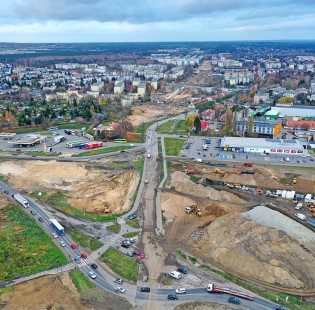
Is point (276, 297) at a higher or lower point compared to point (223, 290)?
lower

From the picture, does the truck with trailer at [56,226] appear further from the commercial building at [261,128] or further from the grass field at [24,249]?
the commercial building at [261,128]

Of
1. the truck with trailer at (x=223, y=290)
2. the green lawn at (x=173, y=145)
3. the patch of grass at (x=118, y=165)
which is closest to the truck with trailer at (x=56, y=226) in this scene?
the truck with trailer at (x=223, y=290)

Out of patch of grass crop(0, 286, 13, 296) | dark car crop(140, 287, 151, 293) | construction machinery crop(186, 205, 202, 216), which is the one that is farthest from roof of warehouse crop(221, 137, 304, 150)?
patch of grass crop(0, 286, 13, 296)

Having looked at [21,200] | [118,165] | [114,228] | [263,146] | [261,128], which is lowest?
[114,228]

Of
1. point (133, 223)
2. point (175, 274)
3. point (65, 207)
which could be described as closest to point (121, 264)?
point (175, 274)

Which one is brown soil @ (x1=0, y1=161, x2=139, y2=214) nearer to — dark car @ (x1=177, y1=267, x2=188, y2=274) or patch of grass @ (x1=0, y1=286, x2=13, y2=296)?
dark car @ (x1=177, y1=267, x2=188, y2=274)

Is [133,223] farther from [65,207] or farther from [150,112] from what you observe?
[150,112]

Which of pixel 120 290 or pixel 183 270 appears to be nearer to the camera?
pixel 120 290
